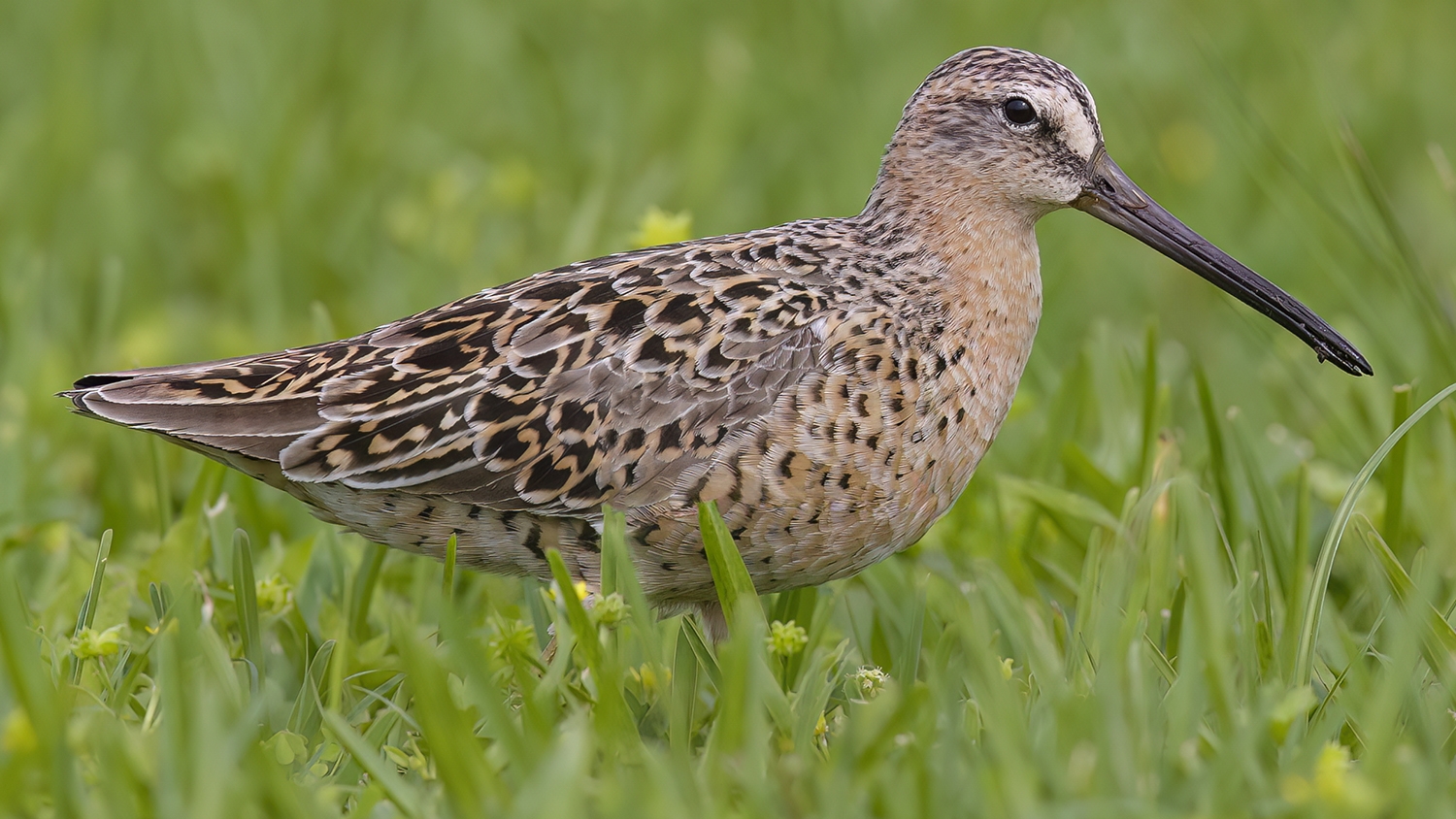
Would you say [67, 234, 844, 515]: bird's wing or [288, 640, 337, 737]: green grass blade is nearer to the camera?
[288, 640, 337, 737]: green grass blade

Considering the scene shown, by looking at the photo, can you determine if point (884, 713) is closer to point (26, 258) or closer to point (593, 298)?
point (593, 298)

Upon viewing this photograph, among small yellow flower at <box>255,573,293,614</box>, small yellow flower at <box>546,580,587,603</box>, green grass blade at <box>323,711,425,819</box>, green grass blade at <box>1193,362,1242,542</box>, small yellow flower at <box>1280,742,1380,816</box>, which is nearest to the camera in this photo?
small yellow flower at <box>1280,742,1380,816</box>

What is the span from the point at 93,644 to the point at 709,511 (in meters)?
1.32

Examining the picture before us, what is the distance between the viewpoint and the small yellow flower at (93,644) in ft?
11.7

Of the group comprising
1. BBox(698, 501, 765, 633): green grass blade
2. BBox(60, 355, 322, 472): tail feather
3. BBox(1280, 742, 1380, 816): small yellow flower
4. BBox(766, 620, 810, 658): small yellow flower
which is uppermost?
BBox(60, 355, 322, 472): tail feather

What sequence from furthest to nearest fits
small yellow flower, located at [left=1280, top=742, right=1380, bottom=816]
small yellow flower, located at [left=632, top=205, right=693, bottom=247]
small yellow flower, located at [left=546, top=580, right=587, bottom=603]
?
1. small yellow flower, located at [left=632, top=205, right=693, bottom=247]
2. small yellow flower, located at [left=546, top=580, right=587, bottom=603]
3. small yellow flower, located at [left=1280, top=742, right=1380, bottom=816]

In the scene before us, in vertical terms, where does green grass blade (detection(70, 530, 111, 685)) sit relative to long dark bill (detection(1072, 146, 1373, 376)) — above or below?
below

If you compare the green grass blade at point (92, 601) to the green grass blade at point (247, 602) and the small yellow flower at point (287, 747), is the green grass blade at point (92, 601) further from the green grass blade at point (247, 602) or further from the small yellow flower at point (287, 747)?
the small yellow flower at point (287, 747)

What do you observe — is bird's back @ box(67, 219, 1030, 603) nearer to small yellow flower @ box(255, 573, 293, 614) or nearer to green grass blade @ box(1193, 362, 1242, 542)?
small yellow flower @ box(255, 573, 293, 614)

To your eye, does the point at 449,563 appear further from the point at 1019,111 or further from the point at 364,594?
the point at 1019,111

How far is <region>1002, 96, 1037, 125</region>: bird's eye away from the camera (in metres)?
4.18

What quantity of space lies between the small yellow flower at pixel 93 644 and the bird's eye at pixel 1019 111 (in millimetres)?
2398

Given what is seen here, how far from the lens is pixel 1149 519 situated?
385cm

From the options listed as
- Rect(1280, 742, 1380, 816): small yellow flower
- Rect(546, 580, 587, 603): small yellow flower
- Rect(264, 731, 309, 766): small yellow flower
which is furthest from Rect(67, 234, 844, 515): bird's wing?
Rect(1280, 742, 1380, 816): small yellow flower
